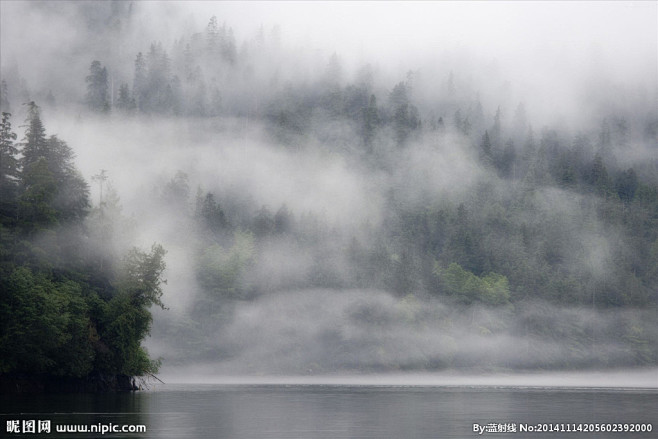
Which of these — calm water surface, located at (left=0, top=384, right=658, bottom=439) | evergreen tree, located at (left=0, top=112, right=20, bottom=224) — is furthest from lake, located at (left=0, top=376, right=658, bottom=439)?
evergreen tree, located at (left=0, top=112, right=20, bottom=224)

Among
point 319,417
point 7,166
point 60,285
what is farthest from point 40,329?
point 319,417

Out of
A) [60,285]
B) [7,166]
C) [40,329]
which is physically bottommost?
[40,329]

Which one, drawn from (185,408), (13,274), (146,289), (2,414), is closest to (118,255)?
(146,289)

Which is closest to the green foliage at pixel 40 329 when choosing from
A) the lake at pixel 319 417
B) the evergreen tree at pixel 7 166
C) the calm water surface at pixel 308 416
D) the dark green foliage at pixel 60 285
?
the dark green foliage at pixel 60 285

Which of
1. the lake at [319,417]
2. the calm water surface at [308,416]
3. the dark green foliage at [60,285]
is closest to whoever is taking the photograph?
the lake at [319,417]

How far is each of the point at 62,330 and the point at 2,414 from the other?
3282 centimetres

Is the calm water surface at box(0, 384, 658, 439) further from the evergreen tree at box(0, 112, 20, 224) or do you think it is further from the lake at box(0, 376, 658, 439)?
the evergreen tree at box(0, 112, 20, 224)

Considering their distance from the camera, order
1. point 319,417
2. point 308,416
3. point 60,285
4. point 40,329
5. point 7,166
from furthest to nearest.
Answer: point 7,166, point 60,285, point 40,329, point 308,416, point 319,417

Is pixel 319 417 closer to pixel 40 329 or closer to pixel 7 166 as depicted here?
pixel 40 329

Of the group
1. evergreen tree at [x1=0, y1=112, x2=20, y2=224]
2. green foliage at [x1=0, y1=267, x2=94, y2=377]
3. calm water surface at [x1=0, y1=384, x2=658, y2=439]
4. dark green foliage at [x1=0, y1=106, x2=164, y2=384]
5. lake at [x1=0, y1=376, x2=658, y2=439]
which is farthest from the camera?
evergreen tree at [x1=0, y1=112, x2=20, y2=224]

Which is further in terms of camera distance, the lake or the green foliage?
the green foliage

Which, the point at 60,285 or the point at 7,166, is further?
the point at 7,166

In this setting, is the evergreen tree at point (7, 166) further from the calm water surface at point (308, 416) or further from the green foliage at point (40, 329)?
the calm water surface at point (308, 416)

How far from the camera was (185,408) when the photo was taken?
7281 cm
